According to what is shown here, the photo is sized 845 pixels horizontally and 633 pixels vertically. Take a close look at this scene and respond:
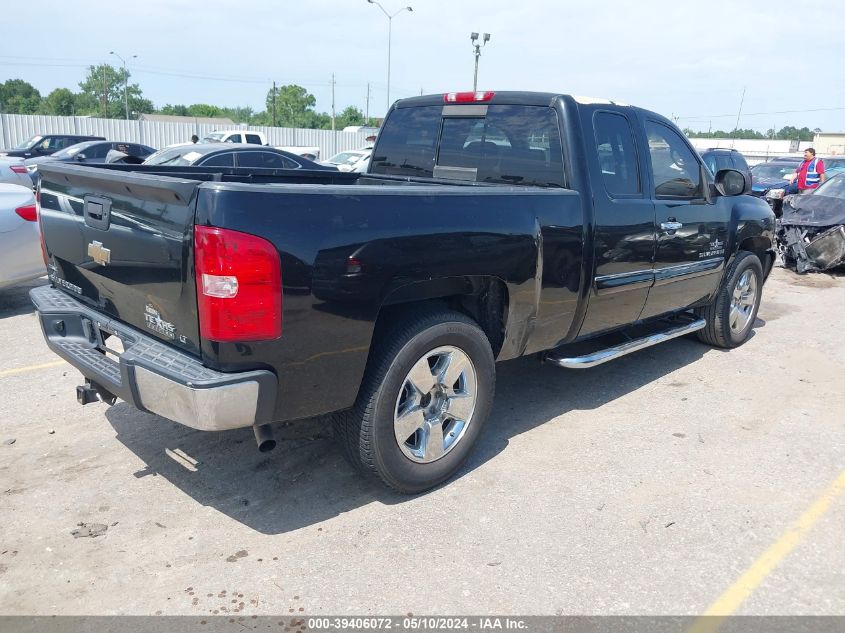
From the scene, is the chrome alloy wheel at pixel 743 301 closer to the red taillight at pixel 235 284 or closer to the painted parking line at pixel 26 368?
the red taillight at pixel 235 284

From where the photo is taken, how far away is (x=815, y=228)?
35.3ft

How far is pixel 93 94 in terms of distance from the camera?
316 ft

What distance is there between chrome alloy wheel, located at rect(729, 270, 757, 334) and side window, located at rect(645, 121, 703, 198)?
1398mm

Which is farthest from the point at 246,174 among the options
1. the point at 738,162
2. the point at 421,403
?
the point at 738,162

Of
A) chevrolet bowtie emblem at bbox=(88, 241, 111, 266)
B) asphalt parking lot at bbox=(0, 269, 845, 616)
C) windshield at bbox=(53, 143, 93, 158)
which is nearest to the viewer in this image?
asphalt parking lot at bbox=(0, 269, 845, 616)

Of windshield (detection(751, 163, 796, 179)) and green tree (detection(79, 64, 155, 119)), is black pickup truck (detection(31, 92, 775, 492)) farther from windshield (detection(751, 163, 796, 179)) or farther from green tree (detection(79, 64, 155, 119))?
Answer: green tree (detection(79, 64, 155, 119))

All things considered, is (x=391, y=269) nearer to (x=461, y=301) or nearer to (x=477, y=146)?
(x=461, y=301)

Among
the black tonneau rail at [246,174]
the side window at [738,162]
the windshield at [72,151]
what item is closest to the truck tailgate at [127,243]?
the black tonneau rail at [246,174]

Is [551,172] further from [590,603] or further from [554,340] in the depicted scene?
[590,603]

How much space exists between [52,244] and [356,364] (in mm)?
1960

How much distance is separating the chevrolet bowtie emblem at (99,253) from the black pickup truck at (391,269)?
1 centimetres

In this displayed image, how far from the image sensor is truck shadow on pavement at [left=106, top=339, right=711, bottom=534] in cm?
348

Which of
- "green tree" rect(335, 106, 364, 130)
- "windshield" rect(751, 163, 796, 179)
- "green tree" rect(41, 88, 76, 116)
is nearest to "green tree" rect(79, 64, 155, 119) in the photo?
"green tree" rect(41, 88, 76, 116)

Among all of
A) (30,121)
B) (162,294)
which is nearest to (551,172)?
(162,294)
